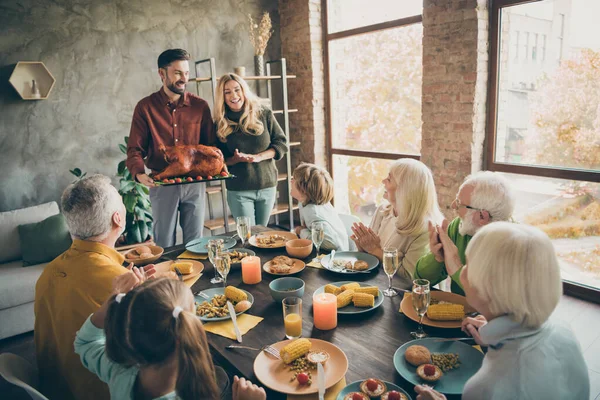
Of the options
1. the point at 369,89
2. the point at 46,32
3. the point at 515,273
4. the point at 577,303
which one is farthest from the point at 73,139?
the point at 577,303

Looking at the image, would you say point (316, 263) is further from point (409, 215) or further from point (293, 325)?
point (293, 325)

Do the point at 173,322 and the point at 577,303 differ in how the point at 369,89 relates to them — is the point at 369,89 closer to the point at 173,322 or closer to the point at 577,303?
the point at 577,303

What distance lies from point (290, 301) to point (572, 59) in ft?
9.60

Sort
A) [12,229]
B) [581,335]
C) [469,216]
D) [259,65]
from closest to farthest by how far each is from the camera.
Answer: [469,216]
[581,335]
[12,229]
[259,65]

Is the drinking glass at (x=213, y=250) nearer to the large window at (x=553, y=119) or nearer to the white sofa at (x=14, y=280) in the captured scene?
the white sofa at (x=14, y=280)

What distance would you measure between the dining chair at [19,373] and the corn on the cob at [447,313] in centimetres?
120

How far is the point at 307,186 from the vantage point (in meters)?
2.67

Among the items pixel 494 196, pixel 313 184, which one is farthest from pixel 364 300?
pixel 313 184

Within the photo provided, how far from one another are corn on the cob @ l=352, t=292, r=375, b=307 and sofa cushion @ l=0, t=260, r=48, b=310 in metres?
2.59

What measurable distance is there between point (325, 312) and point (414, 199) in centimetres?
91

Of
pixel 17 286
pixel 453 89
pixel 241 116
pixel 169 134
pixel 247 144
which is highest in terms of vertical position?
pixel 453 89

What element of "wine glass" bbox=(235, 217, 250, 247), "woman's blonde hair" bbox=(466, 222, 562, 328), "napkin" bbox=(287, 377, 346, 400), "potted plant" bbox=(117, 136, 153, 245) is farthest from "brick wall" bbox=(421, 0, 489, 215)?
"napkin" bbox=(287, 377, 346, 400)

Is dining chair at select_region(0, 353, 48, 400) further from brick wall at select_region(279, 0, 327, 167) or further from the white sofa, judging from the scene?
brick wall at select_region(279, 0, 327, 167)

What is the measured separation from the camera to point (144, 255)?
7.59ft
